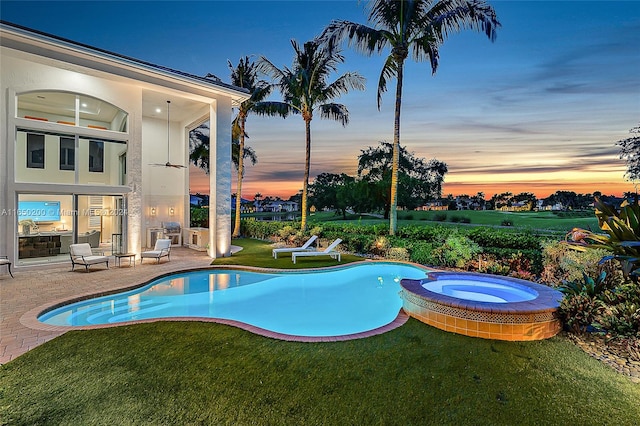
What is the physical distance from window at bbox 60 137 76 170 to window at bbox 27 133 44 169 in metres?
0.51

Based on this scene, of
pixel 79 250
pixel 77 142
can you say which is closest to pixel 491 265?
pixel 79 250

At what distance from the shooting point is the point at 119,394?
11.0 ft

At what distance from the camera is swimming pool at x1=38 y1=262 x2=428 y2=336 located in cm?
630

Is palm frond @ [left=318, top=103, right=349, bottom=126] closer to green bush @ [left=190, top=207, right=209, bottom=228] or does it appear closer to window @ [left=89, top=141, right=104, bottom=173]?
window @ [left=89, top=141, right=104, bottom=173]

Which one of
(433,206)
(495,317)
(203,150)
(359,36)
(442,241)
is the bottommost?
(495,317)

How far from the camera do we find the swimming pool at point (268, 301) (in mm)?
6305

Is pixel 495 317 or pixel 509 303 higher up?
pixel 509 303

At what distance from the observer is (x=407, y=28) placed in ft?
39.5

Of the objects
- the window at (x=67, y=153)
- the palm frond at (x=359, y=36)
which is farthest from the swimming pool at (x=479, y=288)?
the window at (x=67, y=153)

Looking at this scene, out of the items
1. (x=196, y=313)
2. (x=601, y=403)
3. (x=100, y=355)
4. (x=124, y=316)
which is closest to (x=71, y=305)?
(x=124, y=316)

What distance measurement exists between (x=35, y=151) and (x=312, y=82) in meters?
12.0

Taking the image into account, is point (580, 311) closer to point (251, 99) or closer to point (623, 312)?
point (623, 312)

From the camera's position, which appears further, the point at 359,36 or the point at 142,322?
the point at 359,36

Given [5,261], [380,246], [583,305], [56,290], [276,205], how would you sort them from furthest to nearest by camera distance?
[276,205] → [380,246] → [5,261] → [56,290] → [583,305]
